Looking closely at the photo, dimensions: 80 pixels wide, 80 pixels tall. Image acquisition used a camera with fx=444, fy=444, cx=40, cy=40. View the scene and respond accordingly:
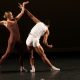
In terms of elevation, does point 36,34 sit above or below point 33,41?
above

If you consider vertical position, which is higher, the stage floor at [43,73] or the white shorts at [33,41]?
the white shorts at [33,41]

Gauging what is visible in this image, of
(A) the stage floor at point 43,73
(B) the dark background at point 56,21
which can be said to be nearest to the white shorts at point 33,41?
(A) the stage floor at point 43,73

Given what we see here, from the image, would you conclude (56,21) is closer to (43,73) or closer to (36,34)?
(36,34)

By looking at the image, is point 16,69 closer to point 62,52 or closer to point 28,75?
point 28,75

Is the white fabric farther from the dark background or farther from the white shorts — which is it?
the dark background

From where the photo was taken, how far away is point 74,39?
13.0 meters

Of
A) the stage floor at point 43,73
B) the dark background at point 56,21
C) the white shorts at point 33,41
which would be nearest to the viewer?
the stage floor at point 43,73

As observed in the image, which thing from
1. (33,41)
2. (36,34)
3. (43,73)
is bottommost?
(43,73)

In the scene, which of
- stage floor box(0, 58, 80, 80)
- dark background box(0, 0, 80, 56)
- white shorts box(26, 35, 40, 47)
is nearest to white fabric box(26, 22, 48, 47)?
white shorts box(26, 35, 40, 47)

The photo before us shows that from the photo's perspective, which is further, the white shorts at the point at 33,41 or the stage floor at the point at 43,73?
the white shorts at the point at 33,41

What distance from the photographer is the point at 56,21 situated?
1290 centimetres

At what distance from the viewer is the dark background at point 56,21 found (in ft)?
41.9

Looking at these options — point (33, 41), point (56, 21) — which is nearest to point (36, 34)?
point (33, 41)

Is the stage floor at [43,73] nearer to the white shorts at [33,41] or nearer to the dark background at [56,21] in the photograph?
the white shorts at [33,41]
